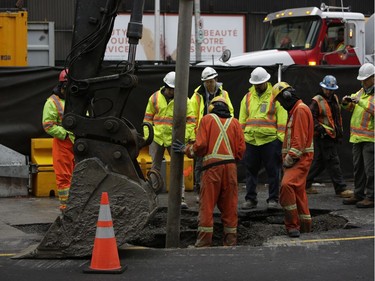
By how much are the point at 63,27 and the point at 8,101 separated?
14763mm

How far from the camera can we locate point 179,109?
9523mm

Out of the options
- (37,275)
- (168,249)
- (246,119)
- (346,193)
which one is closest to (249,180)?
(246,119)

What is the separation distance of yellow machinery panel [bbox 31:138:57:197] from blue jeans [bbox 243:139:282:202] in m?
3.07

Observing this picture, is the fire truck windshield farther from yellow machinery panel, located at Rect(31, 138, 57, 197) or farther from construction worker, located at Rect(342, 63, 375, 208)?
yellow machinery panel, located at Rect(31, 138, 57, 197)

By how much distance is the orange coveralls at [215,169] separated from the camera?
9.53 m

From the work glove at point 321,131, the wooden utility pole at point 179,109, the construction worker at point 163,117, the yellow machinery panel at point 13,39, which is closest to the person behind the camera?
the wooden utility pole at point 179,109

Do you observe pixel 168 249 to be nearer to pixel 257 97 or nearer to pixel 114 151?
pixel 114 151

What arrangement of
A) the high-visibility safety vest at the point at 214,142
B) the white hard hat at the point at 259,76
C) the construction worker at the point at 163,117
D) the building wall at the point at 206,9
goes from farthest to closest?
the building wall at the point at 206,9, the construction worker at the point at 163,117, the white hard hat at the point at 259,76, the high-visibility safety vest at the point at 214,142

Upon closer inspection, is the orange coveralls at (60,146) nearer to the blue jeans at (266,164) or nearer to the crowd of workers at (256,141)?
the crowd of workers at (256,141)

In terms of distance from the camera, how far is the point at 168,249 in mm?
9102

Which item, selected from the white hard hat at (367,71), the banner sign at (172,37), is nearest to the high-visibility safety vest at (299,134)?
the white hard hat at (367,71)

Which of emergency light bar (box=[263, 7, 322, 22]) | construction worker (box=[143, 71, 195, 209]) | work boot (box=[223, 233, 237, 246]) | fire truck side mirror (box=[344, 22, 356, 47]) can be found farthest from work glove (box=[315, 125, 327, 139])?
emergency light bar (box=[263, 7, 322, 22])

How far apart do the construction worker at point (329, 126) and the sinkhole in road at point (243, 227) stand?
1.51 m

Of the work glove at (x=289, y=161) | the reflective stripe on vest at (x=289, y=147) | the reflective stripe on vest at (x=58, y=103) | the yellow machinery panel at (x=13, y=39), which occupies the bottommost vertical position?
the work glove at (x=289, y=161)
